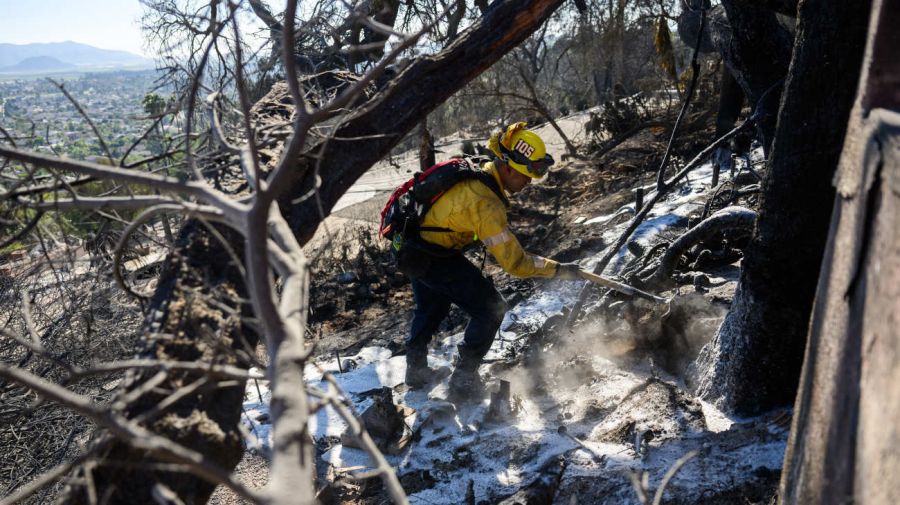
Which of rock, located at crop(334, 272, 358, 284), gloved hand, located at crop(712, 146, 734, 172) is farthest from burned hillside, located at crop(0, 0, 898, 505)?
rock, located at crop(334, 272, 358, 284)

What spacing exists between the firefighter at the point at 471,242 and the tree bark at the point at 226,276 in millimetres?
548

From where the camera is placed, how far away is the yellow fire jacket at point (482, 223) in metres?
3.91

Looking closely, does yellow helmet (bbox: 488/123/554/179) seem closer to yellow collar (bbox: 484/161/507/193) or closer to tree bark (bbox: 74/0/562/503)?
yellow collar (bbox: 484/161/507/193)

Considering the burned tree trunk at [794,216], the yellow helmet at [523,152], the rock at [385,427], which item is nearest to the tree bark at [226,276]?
the yellow helmet at [523,152]

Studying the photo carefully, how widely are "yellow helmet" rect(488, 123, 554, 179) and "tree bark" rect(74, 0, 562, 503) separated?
0.45 m

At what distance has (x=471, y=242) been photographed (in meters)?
4.36

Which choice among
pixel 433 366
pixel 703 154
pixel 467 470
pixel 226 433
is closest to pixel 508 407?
pixel 467 470

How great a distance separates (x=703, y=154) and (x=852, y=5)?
2.61 m

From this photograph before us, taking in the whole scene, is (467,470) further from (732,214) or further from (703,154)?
A: (703,154)

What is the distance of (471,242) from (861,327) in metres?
3.08

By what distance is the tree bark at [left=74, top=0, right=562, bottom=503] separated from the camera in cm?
202

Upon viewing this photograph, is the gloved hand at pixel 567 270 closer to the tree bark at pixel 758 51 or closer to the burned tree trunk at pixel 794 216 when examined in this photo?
the burned tree trunk at pixel 794 216

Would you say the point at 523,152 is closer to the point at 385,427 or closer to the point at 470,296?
the point at 470,296

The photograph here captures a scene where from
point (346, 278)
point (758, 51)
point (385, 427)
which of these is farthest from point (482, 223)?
point (346, 278)
